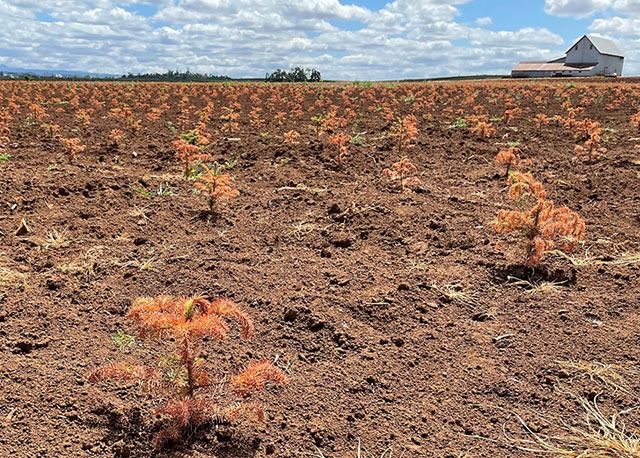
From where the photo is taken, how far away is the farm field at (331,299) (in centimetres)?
254

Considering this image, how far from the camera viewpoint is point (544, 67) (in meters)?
66.3

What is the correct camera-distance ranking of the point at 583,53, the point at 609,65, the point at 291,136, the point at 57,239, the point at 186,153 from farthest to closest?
the point at 583,53 → the point at 609,65 → the point at 291,136 → the point at 186,153 → the point at 57,239

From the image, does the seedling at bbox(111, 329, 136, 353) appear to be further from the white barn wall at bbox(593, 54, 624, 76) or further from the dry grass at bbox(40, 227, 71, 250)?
the white barn wall at bbox(593, 54, 624, 76)

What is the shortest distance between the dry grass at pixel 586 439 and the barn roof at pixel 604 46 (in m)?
77.4

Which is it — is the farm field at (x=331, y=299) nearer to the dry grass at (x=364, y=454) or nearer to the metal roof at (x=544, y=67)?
the dry grass at (x=364, y=454)

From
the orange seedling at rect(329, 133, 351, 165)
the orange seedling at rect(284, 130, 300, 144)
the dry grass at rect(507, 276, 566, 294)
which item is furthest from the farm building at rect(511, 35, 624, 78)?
the dry grass at rect(507, 276, 566, 294)

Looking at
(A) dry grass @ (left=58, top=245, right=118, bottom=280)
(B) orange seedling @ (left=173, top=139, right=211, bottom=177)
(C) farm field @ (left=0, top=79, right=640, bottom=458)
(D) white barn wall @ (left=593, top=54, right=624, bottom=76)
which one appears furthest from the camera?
(D) white barn wall @ (left=593, top=54, right=624, bottom=76)

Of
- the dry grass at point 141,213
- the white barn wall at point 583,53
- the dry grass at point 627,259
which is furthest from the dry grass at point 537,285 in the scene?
the white barn wall at point 583,53

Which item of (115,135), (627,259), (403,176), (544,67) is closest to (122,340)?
(627,259)

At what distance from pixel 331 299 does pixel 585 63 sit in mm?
77429

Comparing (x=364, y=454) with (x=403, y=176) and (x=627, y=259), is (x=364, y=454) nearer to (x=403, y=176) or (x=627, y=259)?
(x=627, y=259)

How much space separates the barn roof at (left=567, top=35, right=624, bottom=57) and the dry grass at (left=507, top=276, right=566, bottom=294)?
75767mm

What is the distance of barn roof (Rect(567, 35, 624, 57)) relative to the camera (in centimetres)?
6561

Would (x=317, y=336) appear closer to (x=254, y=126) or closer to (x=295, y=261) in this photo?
(x=295, y=261)
